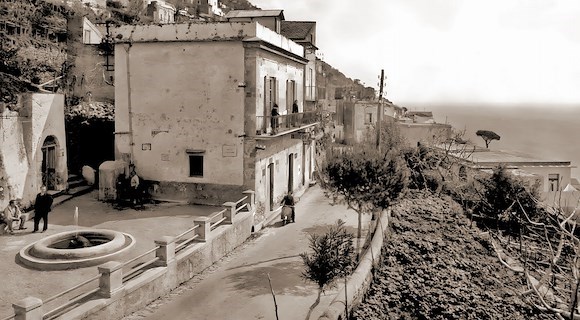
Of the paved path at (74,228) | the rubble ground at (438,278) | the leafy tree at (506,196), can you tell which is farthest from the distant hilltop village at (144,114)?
the leafy tree at (506,196)

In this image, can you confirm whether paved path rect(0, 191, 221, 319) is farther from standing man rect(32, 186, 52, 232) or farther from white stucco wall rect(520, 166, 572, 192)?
white stucco wall rect(520, 166, 572, 192)

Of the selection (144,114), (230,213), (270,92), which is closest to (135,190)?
(144,114)

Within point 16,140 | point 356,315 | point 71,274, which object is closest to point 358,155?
point 356,315

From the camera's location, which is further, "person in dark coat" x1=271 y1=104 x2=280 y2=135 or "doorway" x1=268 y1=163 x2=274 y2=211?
"doorway" x1=268 y1=163 x2=274 y2=211

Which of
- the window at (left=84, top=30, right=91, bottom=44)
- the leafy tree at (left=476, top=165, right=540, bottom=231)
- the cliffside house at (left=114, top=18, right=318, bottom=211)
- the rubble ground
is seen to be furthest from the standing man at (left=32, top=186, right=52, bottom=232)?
the window at (left=84, top=30, right=91, bottom=44)

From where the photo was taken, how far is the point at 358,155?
17141 mm

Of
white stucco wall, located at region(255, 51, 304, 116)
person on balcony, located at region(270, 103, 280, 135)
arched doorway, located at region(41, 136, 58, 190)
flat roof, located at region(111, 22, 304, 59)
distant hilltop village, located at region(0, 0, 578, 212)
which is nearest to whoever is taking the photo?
distant hilltop village, located at region(0, 0, 578, 212)

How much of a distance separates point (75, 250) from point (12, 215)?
375 cm

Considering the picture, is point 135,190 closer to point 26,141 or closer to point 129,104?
point 129,104

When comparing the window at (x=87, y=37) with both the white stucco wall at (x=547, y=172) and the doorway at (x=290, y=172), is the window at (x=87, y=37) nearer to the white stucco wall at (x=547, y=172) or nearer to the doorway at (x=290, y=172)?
the doorway at (x=290, y=172)

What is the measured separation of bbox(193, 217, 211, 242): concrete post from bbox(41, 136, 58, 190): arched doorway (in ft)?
24.5

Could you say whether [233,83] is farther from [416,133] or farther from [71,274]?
[416,133]

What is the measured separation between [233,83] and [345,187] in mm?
6320

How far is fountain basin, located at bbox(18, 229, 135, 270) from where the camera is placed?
1262cm
